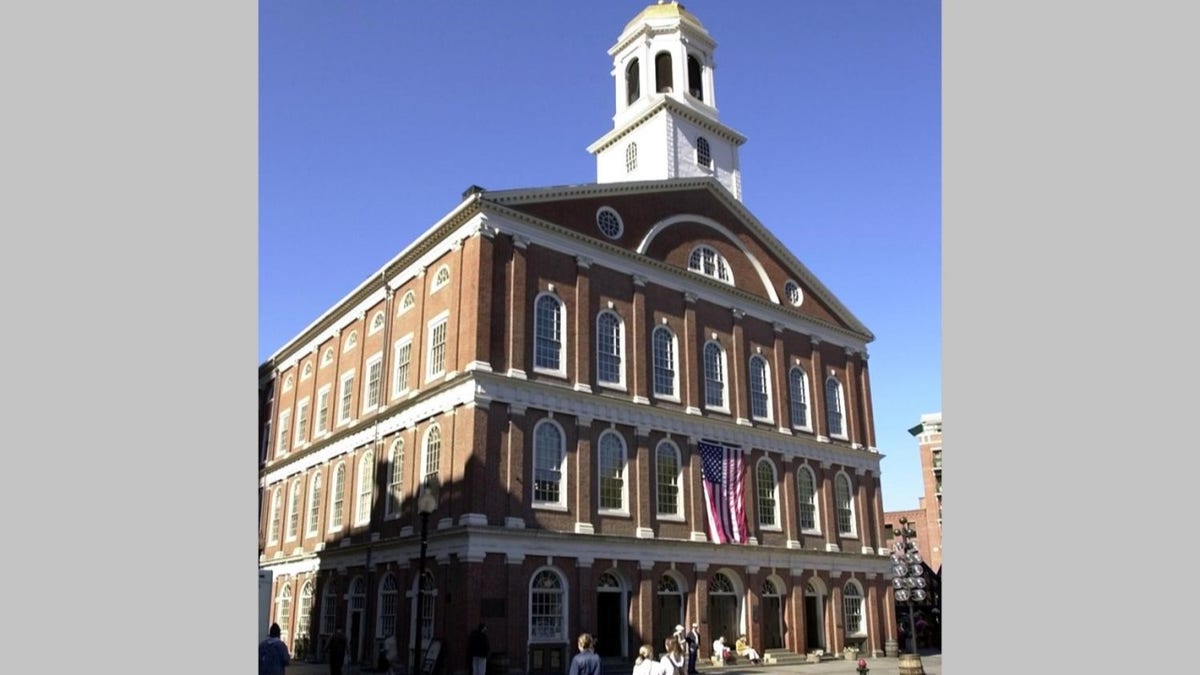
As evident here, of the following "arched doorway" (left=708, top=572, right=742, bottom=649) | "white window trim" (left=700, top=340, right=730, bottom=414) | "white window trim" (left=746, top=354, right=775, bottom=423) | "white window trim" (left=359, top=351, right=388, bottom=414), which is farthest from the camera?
"white window trim" (left=746, top=354, right=775, bottom=423)

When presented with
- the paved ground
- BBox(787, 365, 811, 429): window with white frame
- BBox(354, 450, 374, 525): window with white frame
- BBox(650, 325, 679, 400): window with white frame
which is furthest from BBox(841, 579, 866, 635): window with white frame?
BBox(354, 450, 374, 525): window with white frame

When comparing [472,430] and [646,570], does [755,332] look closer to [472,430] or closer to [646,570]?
[646,570]

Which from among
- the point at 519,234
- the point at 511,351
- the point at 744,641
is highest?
the point at 519,234

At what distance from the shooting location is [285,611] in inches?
1542

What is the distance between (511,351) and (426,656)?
376 inches

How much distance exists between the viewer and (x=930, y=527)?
5909 centimetres

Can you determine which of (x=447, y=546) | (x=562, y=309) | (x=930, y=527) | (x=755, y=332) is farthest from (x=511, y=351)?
(x=930, y=527)

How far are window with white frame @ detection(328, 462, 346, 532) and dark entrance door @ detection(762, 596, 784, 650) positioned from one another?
17.2 meters

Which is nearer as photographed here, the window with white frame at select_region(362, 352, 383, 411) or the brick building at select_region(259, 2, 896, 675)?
the brick building at select_region(259, 2, 896, 675)

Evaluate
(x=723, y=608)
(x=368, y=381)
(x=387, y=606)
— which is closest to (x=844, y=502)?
(x=723, y=608)

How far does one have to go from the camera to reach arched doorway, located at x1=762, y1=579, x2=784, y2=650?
3350 cm

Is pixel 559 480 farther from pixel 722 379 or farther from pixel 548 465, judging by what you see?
pixel 722 379

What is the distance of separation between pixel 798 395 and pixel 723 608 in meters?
10.8

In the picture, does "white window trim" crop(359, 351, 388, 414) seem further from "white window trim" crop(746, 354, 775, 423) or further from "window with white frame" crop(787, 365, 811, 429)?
"window with white frame" crop(787, 365, 811, 429)
